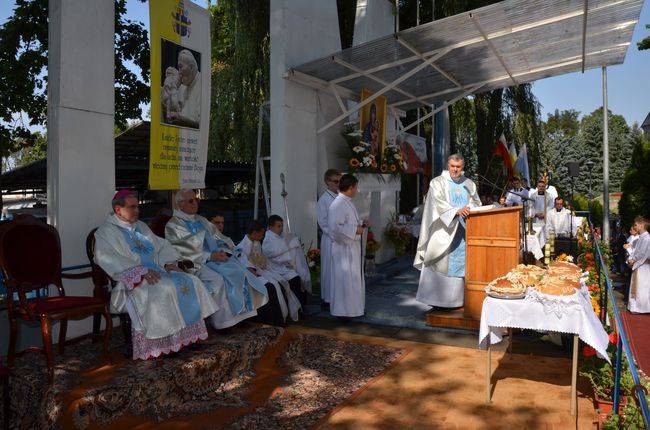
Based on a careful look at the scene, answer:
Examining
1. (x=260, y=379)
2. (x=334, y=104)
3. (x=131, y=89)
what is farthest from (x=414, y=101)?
(x=260, y=379)

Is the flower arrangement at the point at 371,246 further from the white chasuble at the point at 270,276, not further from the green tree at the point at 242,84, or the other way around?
the green tree at the point at 242,84

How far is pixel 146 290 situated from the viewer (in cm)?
477

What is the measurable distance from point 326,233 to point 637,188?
427 inches

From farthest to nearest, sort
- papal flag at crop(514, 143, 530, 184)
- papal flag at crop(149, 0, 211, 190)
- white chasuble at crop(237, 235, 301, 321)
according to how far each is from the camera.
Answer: papal flag at crop(514, 143, 530, 184), white chasuble at crop(237, 235, 301, 321), papal flag at crop(149, 0, 211, 190)

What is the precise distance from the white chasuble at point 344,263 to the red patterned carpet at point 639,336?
3.40 m

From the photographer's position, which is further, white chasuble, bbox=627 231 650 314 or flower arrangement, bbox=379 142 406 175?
flower arrangement, bbox=379 142 406 175

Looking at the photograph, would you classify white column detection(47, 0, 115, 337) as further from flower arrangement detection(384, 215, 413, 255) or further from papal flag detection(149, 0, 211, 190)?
flower arrangement detection(384, 215, 413, 255)

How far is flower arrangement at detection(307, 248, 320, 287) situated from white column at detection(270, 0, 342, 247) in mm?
538

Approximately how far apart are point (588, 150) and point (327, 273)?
39722mm

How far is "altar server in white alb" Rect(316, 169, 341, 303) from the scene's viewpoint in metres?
7.47

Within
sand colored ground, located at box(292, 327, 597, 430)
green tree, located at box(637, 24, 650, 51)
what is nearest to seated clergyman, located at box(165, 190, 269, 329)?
sand colored ground, located at box(292, 327, 597, 430)

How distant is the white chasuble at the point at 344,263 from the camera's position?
6945mm

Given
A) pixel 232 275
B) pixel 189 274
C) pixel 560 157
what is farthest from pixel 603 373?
pixel 560 157

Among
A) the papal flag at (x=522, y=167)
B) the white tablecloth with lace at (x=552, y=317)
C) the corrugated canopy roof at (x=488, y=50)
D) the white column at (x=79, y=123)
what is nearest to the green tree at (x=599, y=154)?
the papal flag at (x=522, y=167)
